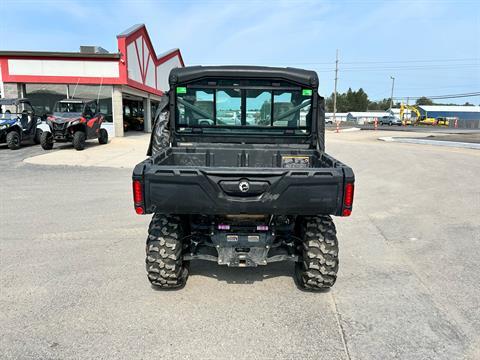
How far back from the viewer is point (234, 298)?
3.59 meters

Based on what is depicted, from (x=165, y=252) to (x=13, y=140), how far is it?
1500cm

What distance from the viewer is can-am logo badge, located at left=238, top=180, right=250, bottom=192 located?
3.11 meters

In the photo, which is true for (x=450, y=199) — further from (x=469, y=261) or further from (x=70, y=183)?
(x=70, y=183)

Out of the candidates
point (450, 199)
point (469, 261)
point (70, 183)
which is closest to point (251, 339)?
point (469, 261)

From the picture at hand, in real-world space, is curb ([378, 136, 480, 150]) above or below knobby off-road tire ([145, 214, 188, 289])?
above

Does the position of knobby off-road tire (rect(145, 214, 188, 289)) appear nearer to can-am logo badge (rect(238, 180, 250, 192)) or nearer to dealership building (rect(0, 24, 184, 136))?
can-am logo badge (rect(238, 180, 250, 192))

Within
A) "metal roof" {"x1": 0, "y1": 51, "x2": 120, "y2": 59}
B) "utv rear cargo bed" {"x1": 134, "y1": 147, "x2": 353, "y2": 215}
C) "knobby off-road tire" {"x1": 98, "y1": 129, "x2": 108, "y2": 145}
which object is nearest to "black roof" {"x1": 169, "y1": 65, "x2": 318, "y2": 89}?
"utv rear cargo bed" {"x1": 134, "y1": 147, "x2": 353, "y2": 215}

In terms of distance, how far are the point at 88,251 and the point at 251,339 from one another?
278 cm

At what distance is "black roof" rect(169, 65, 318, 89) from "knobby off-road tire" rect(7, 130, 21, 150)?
14.1m

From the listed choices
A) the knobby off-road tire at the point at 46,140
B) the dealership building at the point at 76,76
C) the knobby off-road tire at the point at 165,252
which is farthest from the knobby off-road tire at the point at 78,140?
the knobby off-road tire at the point at 165,252

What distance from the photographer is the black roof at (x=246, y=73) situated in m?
4.23

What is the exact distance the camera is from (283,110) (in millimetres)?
4648

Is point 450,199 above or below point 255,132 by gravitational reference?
below

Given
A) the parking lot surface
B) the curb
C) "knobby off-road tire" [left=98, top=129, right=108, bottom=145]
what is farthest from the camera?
"knobby off-road tire" [left=98, top=129, right=108, bottom=145]
